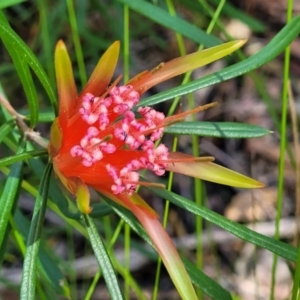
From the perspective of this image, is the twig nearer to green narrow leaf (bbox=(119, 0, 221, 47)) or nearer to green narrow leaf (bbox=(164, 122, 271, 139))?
green narrow leaf (bbox=(164, 122, 271, 139))

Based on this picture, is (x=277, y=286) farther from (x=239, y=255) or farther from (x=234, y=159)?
(x=234, y=159)

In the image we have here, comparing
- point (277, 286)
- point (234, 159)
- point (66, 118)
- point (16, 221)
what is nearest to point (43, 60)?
point (234, 159)

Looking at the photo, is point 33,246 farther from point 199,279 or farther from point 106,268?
point 199,279

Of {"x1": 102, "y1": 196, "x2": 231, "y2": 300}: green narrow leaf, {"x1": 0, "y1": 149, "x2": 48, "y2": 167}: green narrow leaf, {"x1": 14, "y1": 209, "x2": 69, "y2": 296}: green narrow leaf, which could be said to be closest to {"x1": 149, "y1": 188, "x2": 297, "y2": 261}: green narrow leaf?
{"x1": 102, "y1": 196, "x2": 231, "y2": 300}: green narrow leaf

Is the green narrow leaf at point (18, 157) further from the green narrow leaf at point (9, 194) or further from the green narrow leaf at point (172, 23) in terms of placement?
the green narrow leaf at point (172, 23)

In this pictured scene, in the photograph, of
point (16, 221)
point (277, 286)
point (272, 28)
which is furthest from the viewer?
point (272, 28)

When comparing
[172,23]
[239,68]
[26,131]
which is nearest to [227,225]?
[239,68]
